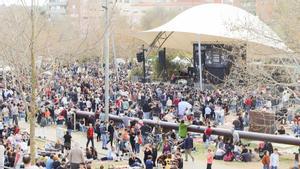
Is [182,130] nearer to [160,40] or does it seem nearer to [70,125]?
[70,125]

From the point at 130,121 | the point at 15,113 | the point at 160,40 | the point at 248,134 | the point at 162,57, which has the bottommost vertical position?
the point at 248,134

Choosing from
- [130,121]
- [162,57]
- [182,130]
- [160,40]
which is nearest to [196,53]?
[160,40]

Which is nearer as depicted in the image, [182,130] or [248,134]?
[182,130]

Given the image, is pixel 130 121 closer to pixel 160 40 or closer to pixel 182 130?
pixel 182 130

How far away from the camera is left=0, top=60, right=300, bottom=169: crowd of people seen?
20.1 metres

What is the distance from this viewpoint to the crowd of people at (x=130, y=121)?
20094 millimetres

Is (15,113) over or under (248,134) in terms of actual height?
over

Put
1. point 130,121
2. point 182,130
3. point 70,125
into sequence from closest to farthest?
point 182,130 → point 70,125 → point 130,121

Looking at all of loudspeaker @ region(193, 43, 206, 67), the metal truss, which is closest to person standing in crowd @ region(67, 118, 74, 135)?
loudspeaker @ region(193, 43, 206, 67)

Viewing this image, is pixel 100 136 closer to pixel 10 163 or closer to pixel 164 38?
pixel 10 163

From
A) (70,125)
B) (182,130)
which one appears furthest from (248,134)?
(70,125)

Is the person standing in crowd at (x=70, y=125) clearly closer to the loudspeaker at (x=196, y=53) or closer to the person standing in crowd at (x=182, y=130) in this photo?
the person standing in crowd at (x=182, y=130)

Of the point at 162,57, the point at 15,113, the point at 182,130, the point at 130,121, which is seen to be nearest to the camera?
the point at 182,130

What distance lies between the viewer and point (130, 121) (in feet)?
91.8
